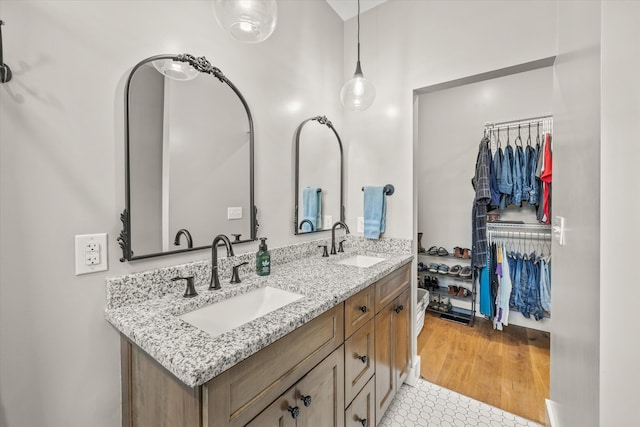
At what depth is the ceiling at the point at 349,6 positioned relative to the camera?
Answer: 2162 millimetres

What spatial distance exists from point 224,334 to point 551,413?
1.96m

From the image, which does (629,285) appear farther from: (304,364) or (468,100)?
(468,100)

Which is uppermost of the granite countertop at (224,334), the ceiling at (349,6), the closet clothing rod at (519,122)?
the ceiling at (349,6)

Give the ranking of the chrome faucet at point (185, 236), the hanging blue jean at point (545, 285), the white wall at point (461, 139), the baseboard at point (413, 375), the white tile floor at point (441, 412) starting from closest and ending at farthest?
1. the chrome faucet at point (185, 236)
2. the white tile floor at point (441, 412)
3. the baseboard at point (413, 375)
4. the hanging blue jean at point (545, 285)
5. the white wall at point (461, 139)

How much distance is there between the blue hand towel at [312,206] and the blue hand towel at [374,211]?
384 millimetres

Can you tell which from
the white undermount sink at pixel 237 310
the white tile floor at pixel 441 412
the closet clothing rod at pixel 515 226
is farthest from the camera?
the closet clothing rod at pixel 515 226

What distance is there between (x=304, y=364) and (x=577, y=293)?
107 centimetres

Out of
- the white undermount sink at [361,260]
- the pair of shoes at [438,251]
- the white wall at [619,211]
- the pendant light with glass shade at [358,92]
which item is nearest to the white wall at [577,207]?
the white wall at [619,211]

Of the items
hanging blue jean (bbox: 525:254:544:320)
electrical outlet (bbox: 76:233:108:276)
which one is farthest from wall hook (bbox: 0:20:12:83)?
hanging blue jean (bbox: 525:254:544:320)

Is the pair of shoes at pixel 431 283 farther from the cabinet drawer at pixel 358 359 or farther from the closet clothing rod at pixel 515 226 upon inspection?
the cabinet drawer at pixel 358 359

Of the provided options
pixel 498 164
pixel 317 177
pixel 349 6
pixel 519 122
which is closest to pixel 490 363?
pixel 498 164

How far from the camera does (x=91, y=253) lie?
95 centimetres

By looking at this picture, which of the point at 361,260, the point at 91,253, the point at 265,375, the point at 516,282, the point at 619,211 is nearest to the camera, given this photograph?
the point at 619,211

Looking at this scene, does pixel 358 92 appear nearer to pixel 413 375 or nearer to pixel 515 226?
pixel 413 375
